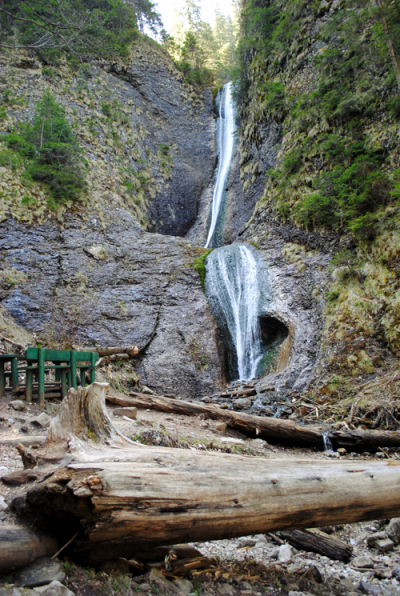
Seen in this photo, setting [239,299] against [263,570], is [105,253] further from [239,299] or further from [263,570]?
[263,570]

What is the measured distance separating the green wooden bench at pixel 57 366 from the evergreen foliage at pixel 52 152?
9457 mm

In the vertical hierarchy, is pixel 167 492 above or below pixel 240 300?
below

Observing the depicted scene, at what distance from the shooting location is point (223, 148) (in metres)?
25.9

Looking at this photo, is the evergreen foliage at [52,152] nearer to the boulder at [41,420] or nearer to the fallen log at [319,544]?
the boulder at [41,420]

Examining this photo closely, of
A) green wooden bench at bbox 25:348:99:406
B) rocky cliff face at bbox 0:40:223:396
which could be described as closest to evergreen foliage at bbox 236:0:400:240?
rocky cliff face at bbox 0:40:223:396

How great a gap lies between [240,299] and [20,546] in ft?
38.6

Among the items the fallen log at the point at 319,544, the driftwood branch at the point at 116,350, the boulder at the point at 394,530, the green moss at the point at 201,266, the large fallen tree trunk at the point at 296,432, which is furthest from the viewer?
the green moss at the point at 201,266

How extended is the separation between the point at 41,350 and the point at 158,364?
5.83m

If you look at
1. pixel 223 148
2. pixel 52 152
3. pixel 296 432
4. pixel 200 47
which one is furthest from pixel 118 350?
pixel 200 47

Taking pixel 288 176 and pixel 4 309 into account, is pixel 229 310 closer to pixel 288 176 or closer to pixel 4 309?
pixel 288 176

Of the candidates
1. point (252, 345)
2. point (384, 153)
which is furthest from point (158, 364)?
point (384, 153)

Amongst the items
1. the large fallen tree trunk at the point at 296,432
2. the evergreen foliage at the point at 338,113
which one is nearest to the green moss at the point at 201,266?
the evergreen foliage at the point at 338,113

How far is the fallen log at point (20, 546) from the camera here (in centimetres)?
191

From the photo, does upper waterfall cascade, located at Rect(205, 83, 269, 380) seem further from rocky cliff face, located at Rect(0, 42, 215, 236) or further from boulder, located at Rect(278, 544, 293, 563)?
boulder, located at Rect(278, 544, 293, 563)
